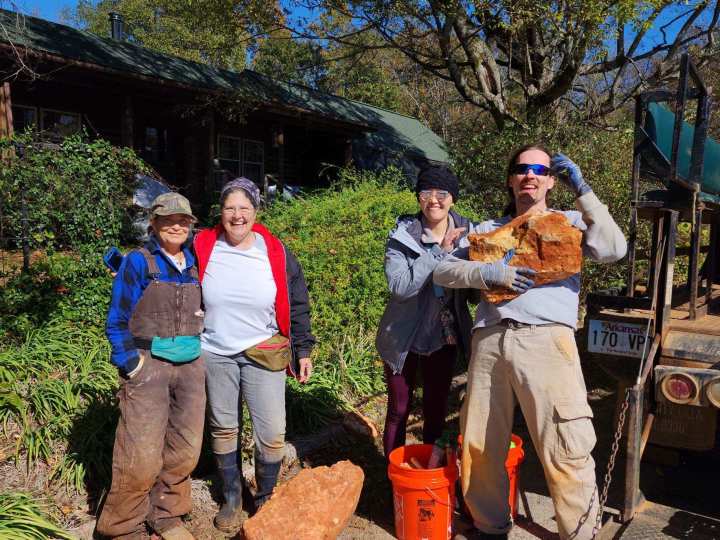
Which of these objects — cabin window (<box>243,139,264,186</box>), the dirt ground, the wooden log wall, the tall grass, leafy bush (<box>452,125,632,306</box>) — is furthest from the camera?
cabin window (<box>243,139,264,186</box>)

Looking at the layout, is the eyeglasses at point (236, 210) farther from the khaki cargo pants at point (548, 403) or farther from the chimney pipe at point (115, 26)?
the chimney pipe at point (115, 26)

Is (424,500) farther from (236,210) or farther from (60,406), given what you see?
(60,406)

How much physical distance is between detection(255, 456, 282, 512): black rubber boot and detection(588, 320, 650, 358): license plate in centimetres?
189

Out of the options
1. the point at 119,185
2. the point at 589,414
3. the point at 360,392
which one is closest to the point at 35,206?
the point at 119,185

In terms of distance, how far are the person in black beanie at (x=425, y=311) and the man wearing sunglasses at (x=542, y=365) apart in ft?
0.75

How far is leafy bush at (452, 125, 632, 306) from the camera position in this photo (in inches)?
320

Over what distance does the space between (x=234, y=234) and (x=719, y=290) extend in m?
3.89

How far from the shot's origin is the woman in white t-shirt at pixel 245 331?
2975mm

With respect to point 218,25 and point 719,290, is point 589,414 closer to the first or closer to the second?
point 719,290

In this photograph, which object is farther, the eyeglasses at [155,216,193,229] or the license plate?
the license plate

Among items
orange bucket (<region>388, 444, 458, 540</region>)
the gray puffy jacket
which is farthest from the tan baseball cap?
orange bucket (<region>388, 444, 458, 540</region>)

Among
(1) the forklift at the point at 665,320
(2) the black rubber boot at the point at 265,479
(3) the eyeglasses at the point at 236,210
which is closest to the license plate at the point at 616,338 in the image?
(1) the forklift at the point at 665,320

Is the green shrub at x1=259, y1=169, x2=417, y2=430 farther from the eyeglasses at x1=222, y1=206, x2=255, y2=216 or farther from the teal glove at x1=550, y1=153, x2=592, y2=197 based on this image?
the teal glove at x1=550, y1=153, x2=592, y2=197

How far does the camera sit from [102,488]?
345cm
